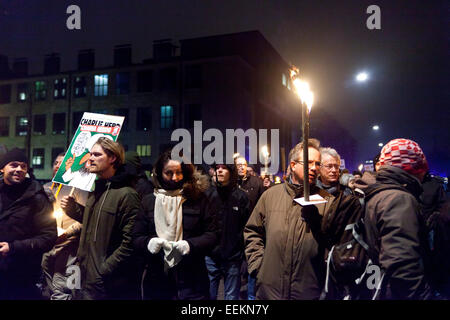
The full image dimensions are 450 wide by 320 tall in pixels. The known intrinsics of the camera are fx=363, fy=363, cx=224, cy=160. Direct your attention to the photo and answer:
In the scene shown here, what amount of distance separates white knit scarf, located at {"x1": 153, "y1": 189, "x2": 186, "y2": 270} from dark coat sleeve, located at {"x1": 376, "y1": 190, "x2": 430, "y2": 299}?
77.0 inches

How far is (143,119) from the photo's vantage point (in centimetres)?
3597

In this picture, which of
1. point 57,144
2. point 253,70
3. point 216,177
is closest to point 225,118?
point 253,70

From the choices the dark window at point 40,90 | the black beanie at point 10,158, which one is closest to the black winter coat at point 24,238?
the black beanie at point 10,158

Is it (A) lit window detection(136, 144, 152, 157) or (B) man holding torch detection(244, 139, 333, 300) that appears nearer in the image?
(B) man holding torch detection(244, 139, 333, 300)

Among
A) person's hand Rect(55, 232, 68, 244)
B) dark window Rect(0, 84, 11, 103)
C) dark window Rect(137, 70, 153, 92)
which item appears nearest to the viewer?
person's hand Rect(55, 232, 68, 244)

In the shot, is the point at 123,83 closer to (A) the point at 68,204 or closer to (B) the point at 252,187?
(B) the point at 252,187

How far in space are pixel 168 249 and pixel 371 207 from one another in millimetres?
1951

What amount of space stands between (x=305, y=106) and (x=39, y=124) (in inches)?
1694

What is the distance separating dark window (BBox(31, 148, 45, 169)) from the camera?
39.2m

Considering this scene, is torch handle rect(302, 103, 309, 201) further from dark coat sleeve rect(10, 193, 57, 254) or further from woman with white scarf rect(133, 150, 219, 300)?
dark coat sleeve rect(10, 193, 57, 254)

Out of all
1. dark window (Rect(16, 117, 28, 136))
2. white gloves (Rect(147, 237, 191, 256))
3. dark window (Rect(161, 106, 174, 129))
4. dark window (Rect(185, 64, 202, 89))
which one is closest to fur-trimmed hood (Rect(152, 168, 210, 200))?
white gloves (Rect(147, 237, 191, 256))

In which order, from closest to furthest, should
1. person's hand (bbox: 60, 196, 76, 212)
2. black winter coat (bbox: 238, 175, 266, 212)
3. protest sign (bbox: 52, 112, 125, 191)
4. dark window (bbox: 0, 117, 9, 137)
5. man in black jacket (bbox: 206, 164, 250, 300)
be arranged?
1. person's hand (bbox: 60, 196, 76, 212)
2. protest sign (bbox: 52, 112, 125, 191)
3. man in black jacket (bbox: 206, 164, 250, 300)
4. black winter coat (bbox: 238, 175, 266, 212)
5. dark window (bbox: 0, 117, 9, 137)

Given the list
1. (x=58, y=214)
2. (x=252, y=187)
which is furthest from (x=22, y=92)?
(x=58, y=214)
